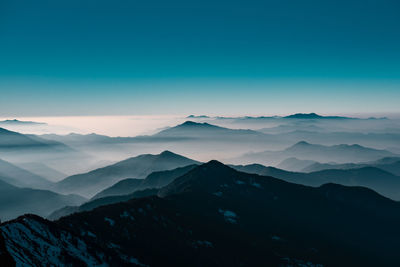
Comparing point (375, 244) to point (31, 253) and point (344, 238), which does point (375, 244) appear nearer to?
point (344, 238)

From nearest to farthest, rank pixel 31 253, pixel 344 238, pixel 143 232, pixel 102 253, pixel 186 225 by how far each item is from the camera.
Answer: pixel 31 253, pixel 102 253, pixel 143 232, pixel 186 225, pixel 344 238

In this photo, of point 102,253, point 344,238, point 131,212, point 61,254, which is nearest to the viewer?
point 61,254

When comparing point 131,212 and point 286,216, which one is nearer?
point 131,212

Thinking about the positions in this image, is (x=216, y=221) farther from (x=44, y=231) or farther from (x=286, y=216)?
(x=44, y=231)

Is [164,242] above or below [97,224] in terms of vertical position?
below

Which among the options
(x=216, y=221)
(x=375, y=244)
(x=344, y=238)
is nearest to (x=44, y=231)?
(x=216, y=221)

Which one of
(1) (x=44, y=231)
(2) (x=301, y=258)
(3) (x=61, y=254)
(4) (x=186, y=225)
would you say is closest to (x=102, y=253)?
(3) (x=61, y=254)

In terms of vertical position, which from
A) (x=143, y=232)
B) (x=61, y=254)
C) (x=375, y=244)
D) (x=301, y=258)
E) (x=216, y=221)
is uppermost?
(x=61, y=254)
